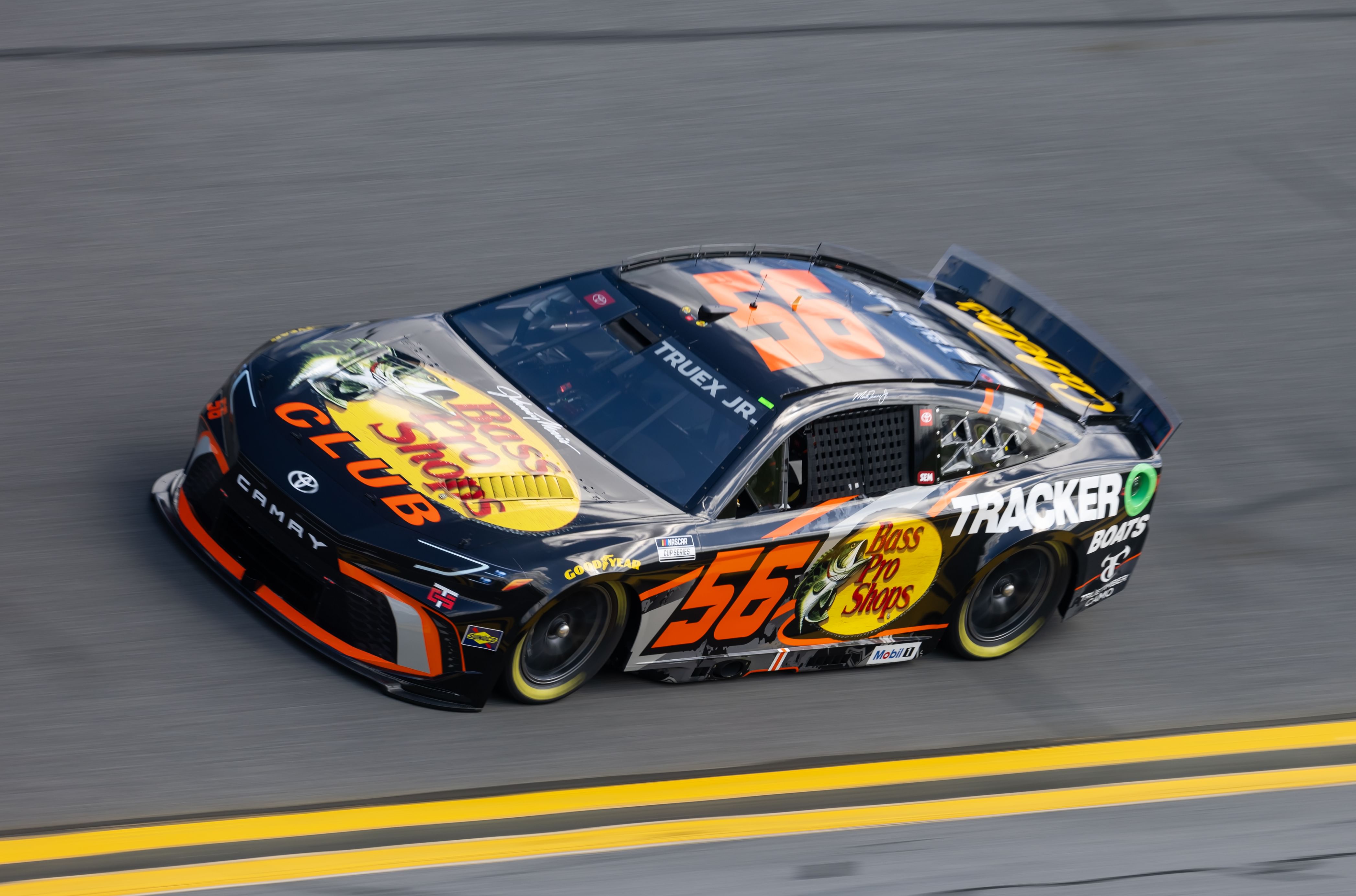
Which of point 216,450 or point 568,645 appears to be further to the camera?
point 216,450

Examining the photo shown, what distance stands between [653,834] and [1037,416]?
255 cm

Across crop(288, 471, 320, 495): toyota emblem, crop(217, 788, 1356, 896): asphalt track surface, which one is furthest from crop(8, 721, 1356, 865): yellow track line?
crop(288, 471, 320, 495): toyota emblem

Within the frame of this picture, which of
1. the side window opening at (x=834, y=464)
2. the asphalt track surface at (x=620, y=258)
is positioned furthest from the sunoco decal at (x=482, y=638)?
the side window opening at (x=834, y=464)

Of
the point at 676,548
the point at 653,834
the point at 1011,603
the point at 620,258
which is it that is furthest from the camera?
the point at 620,258

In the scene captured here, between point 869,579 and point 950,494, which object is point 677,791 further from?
point 950,494

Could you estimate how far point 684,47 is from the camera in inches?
432

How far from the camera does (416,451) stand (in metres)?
5.40

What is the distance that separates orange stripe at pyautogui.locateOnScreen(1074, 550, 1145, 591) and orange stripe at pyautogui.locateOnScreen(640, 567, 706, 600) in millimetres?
2000

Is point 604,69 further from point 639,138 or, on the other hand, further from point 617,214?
point 617,214

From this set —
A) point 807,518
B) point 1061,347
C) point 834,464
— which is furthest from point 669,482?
point 1061,347

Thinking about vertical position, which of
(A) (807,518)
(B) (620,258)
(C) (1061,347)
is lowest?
(A) (807,518)

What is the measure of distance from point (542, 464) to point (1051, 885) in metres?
2.35

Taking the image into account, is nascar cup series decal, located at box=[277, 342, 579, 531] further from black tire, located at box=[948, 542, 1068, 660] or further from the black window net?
black tire, located at box=[948, 542, 1068, 660]

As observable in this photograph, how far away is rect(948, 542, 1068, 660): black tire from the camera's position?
6215 mm
